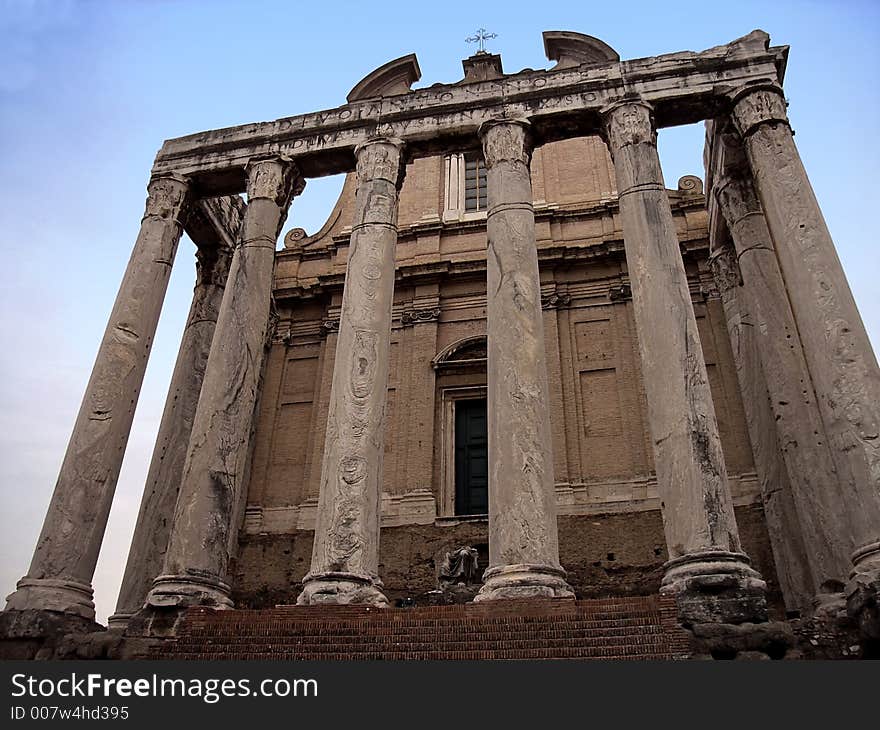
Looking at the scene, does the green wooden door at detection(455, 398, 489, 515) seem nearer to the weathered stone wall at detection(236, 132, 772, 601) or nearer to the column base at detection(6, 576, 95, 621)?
the weathered stone wall at detection(236, 132, 772, 601)

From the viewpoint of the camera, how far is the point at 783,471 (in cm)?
1368

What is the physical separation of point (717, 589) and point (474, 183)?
15499 millimetres

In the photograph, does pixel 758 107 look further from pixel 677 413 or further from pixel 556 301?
pixel 556 301

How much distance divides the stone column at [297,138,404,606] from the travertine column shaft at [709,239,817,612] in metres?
7.48

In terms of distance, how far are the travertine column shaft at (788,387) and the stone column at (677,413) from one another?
270cm

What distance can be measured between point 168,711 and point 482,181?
17750 mm

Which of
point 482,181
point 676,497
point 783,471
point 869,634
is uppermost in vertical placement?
point 482,181

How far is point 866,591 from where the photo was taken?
330 inches

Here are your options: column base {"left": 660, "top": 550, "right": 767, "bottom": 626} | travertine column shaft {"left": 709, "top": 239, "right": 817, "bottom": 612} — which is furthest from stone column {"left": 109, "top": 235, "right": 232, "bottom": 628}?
travertine column shaft {"left": 709, "top": 239, "right": 817, "bottom": 612}

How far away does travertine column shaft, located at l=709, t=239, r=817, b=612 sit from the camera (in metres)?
13.0

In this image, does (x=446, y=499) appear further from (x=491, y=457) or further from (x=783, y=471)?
(x=783, y=471)

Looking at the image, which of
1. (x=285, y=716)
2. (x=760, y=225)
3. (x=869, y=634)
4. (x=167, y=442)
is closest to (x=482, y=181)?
(x=760, y=225)

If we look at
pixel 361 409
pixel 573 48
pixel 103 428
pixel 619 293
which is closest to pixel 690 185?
pixel 619 293

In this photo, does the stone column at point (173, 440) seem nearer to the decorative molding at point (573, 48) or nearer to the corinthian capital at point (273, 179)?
the corinthian capital at point (273, 179)
